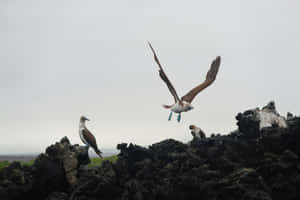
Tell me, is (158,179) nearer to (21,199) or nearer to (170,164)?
(170,164)

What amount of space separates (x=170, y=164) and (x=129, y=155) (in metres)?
2.40

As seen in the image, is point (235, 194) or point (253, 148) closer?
point (235, 194)

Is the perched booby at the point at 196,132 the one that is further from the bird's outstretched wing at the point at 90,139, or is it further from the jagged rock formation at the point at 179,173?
the bird's outstretched wing at the point at 90,139

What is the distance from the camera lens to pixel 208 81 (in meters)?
17.4

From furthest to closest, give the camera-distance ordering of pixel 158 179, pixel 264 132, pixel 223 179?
pixel 264 132
pixel 158 179
pixel 223 179

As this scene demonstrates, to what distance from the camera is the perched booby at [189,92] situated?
14.0 metres

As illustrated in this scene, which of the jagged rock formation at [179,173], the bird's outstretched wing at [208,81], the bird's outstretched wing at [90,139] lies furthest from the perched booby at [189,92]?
the bird's outstretched wing at [90,139]

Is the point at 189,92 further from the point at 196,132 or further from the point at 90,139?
the point at 196,132

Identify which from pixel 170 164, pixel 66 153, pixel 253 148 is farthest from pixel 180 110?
pixel 66 153

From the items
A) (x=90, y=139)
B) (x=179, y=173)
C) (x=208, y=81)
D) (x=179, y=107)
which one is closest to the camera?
(x=179, y=173)

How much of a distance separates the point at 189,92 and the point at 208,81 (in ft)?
4.69

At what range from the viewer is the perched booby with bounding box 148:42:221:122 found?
45.9 feet

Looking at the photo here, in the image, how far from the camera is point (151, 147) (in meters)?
17.4

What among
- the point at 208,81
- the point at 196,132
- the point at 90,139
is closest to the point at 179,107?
the point at 208,81
